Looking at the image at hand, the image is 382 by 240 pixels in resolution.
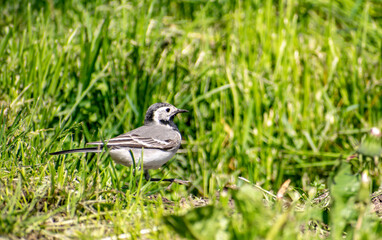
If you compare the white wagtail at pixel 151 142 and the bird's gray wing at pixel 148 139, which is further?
the bird's gray wing at pixel 148 139

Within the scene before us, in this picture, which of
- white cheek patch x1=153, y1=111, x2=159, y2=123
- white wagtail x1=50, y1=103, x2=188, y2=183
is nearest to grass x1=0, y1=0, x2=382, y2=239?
white wagtail x1=50, y1=103, x2=188, y2=183

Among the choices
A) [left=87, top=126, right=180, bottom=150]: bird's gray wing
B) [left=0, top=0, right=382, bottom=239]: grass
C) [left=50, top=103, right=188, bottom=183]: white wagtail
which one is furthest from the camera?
[left=0, top=0, right=382, bottom=239]: grass

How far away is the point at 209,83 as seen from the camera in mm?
5848

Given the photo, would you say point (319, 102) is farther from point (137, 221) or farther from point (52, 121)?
point (137, 221)

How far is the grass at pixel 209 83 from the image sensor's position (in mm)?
4648

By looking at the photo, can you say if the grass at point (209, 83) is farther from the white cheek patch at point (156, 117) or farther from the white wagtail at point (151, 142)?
the white cheek patch at point (156, 117)

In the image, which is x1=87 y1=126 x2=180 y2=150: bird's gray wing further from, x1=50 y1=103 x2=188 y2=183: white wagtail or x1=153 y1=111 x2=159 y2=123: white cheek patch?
x1=153 y1=111 x2=159 y2=123: white cheek patch

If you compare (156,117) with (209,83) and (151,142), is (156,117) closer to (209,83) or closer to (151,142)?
(151,142)

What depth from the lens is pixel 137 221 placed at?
104 inches

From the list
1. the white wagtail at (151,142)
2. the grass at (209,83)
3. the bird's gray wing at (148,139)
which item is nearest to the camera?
the white wagtail at (151,142)

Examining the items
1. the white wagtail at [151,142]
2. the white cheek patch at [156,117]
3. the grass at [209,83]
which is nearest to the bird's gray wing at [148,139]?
the white wagtail at [151,142]

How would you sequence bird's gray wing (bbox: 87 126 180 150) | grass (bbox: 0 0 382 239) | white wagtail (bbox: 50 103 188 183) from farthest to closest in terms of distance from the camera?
1. grass (bbox: 0 0 382 239)
2. bird's gray wing (bbox: 87 126 180 150)
3. white wagtail (bbox: 50 103 188 183)

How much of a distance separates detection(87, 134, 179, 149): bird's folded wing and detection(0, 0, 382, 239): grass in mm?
225

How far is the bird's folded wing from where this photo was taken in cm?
404
